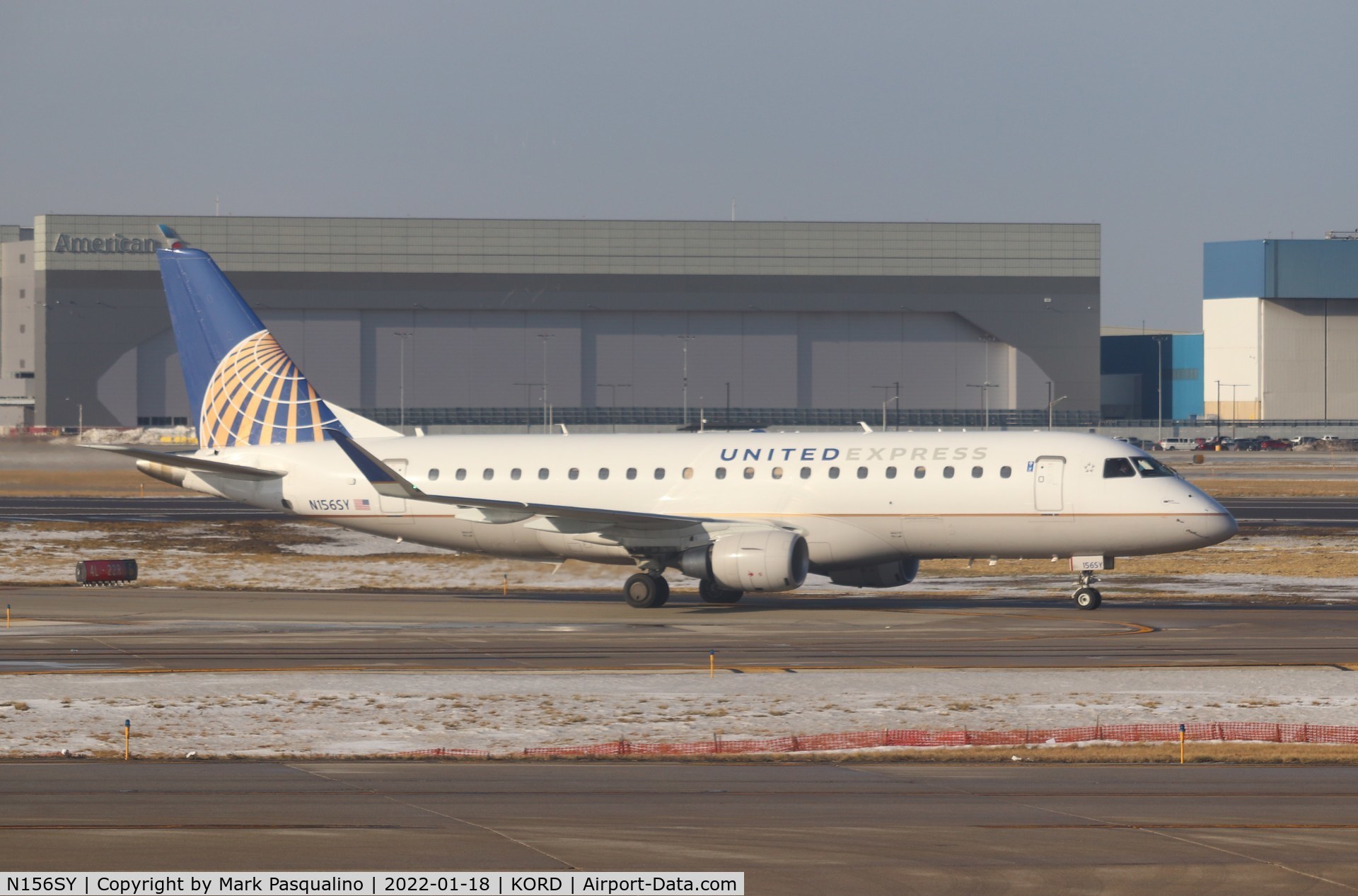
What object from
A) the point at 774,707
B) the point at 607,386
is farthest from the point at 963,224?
the point at 774,707

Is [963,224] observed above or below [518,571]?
above

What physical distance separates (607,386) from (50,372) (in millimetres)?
60922

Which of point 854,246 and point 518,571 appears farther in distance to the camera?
point 854,246

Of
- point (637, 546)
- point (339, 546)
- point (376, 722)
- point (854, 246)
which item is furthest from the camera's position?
point (854, 246)

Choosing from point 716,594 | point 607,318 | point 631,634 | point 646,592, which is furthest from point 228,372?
point 607,318

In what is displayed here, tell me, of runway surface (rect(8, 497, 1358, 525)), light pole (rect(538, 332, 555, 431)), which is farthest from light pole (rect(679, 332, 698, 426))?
runway surface (rect(8, 497, 1358, 525))

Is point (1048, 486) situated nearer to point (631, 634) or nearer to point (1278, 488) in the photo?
point (631, 634)

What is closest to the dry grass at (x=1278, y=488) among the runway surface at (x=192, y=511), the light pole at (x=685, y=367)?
the runway surface at (x=192, y=511)

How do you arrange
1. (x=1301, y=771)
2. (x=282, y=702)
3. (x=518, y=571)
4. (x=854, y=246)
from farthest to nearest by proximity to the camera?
(x=854, y=246) < (x=518, y=571) < (x=282, y=702) < (x=1301, y=771)

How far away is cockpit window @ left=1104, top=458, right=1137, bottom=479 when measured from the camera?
126 feet

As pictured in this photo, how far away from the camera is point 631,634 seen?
34750mm

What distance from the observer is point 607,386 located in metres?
187

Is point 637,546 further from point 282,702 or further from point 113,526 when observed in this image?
point 113,526

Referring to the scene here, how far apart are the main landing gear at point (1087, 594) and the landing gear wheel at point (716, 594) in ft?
27.2
